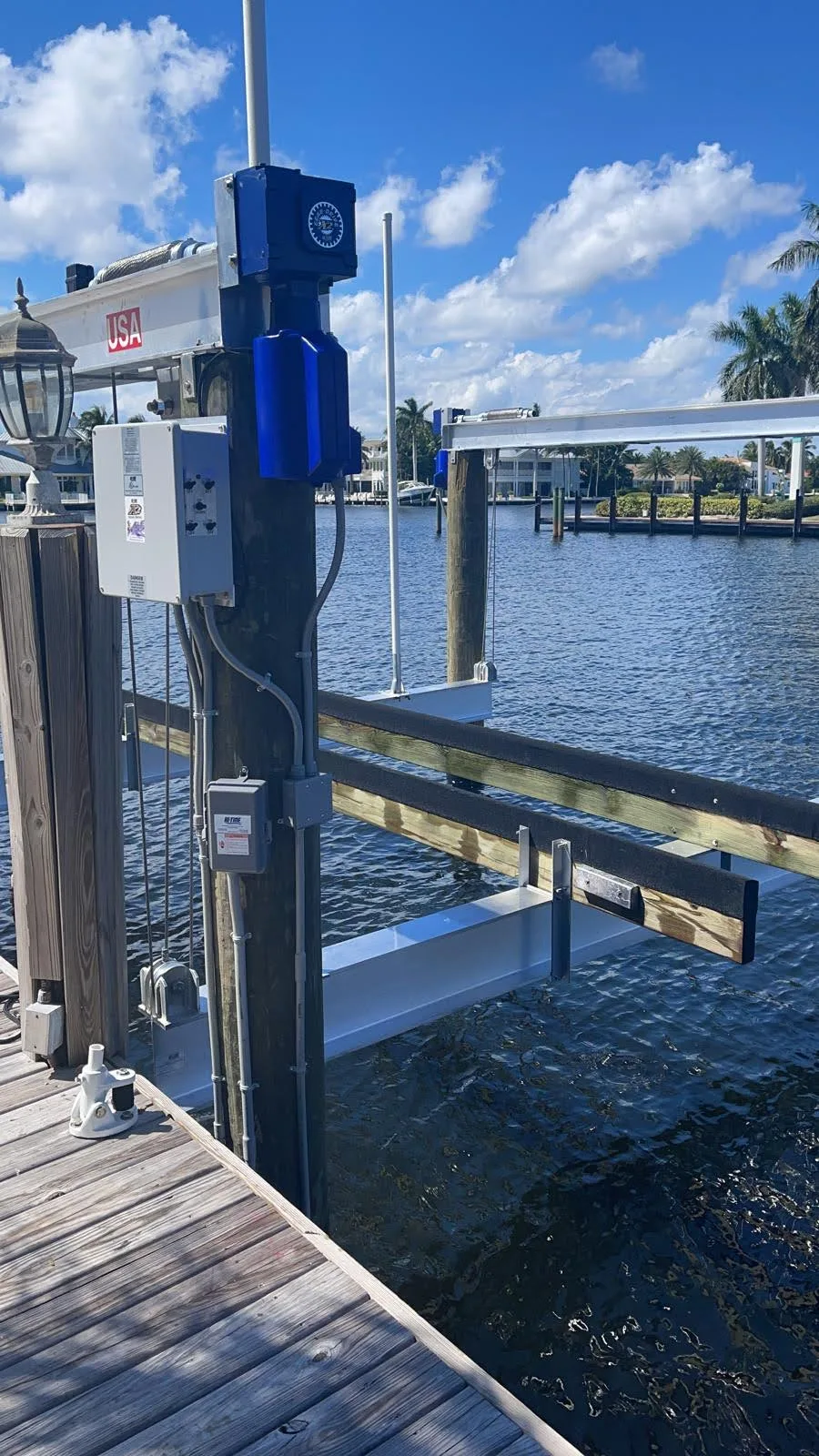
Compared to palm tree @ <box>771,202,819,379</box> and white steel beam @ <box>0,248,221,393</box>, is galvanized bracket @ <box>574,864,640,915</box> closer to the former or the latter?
white steel beam @ <box>0,248,221,393</box>

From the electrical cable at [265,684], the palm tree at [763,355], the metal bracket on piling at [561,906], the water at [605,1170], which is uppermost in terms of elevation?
the palm tree at [763,355]

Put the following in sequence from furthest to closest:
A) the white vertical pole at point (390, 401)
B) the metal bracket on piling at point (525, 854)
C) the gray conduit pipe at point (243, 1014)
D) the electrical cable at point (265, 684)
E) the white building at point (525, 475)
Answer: the white building at point (525, 475)
the white vertical pole at point (390, 401)
the metal bracket on piling at point (525, 854)
the gray conduit pipe at point (243, 1014)
the electrical cable at point (265, 684)

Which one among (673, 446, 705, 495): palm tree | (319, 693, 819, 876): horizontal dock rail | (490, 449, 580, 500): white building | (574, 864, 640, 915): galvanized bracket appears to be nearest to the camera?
(574, 864, 640, 915): galvanized bracket

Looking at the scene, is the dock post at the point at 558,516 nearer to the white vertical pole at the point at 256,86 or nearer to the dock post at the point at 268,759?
the white vertical pole at the point at 256,86

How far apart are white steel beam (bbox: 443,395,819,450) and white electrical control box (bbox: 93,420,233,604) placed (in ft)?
20.1

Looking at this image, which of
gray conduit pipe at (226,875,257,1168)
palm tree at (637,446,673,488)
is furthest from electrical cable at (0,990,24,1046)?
palm tree at (637,446,673,488)

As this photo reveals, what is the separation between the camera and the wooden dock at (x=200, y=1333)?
2830mm

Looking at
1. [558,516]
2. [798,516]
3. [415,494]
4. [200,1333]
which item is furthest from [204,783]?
[415,494]

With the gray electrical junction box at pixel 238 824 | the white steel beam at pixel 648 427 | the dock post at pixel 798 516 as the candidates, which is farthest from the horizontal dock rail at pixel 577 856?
the dock post at pixel 798 516

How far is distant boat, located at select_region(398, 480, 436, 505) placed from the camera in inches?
5197

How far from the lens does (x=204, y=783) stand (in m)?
4.00

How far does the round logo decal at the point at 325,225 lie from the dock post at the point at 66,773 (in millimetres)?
1385

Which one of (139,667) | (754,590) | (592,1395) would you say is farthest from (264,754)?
(754,590)

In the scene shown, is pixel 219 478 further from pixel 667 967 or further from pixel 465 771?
pixel 667 967
